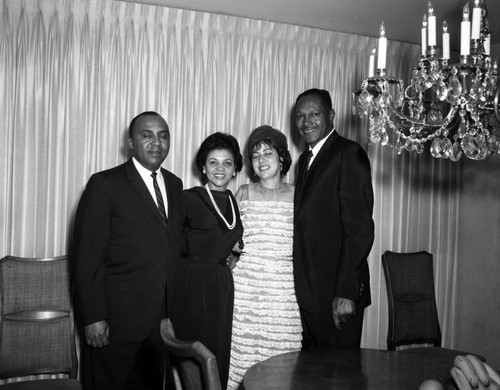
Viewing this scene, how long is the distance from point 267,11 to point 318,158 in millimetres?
1467

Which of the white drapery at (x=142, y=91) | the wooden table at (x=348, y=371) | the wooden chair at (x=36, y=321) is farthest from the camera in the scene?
the white drapery at (x=142, y=91)

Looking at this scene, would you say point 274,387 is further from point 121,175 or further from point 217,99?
point 217,99

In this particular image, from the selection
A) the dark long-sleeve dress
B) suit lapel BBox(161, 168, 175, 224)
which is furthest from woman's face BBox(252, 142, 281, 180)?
suit lapel BBox(161, 168, 175, 224)

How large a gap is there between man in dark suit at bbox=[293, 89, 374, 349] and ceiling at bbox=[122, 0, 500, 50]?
126cm

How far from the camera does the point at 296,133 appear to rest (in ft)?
14.2

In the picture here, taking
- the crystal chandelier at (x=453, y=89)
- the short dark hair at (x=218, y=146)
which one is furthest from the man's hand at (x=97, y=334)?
the crystal chandelier at (x=453, y=89)

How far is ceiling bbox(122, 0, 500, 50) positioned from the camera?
3676 mm

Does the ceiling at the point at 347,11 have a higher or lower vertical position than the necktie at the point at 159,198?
higher

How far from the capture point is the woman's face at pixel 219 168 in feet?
10.4

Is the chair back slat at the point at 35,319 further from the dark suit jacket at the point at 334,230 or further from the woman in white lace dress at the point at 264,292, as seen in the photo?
the dark suit jacket at the point at 334,230

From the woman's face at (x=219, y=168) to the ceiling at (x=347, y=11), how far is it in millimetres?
A: 1227

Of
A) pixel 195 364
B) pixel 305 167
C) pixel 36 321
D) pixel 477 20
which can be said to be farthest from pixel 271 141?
pixel 195 364

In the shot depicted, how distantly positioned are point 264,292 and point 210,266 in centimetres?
33

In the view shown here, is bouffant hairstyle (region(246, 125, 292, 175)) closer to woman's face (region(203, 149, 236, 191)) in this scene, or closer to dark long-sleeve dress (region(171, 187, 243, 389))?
woman's face (region(203, 149, 236, 191))
